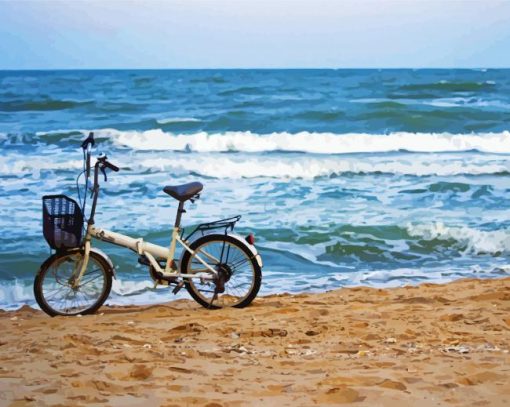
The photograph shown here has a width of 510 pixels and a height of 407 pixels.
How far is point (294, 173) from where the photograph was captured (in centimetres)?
1537

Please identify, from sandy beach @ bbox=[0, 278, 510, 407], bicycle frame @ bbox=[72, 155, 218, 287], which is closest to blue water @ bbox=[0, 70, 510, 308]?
bicycle frame @ bbox=[72, 155, 218, 287]

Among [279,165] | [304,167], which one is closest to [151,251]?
[304,167]

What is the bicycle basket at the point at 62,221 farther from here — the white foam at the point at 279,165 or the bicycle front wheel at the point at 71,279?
the white foam at the point at 279,165

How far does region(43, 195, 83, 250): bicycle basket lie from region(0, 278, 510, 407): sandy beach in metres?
0.51

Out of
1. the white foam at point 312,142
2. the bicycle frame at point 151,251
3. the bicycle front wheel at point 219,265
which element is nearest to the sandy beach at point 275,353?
the bicycle front wheel at point 219,265

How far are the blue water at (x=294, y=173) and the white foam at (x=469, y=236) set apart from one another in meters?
0.02

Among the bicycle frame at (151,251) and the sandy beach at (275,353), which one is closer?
the sandy beach at (275,353)

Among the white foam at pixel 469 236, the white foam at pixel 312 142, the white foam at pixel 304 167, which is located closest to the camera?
the white foam at pixel 469 236

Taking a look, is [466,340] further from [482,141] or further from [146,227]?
[482,141]

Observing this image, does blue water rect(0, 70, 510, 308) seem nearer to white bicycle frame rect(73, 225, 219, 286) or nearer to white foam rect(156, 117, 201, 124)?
white foam rect(156, 117, 201, 124)

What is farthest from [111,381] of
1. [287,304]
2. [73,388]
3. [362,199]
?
[362,199]

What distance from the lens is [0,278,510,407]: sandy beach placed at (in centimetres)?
356

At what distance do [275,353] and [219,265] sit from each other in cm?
132

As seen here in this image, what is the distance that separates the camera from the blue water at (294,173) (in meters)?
7.99
